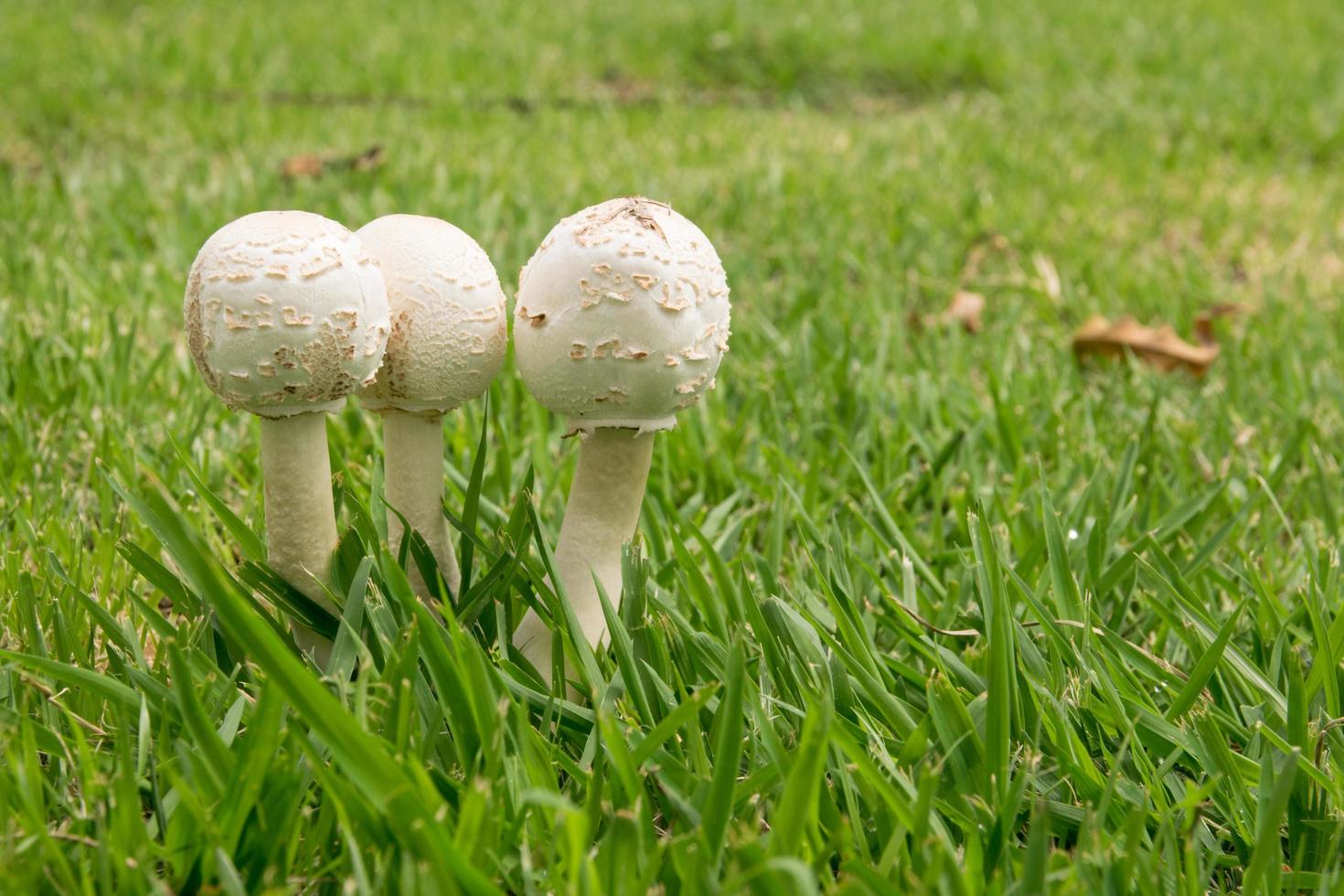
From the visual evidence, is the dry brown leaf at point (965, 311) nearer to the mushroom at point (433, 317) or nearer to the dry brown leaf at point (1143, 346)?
the dry brown leaf at point (1143, 346)

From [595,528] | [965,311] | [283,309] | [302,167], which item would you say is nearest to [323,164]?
[302,167]

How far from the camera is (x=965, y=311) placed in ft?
10.4

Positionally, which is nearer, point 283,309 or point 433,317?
point 283,309

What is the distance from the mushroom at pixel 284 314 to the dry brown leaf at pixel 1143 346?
2070 mm

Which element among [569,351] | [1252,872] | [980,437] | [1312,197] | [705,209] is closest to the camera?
[1252,872]

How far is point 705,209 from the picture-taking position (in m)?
3.85

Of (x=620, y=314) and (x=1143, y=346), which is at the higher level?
(x=620, y=314)

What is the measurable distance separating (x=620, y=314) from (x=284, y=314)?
0.35 m

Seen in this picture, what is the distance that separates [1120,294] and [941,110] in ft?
8.61

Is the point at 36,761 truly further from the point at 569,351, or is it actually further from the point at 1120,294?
the point at 1120,294

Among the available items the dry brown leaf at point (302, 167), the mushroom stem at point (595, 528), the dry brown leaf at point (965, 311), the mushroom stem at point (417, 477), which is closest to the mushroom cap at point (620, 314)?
the mushroom stem at point (595, 528)

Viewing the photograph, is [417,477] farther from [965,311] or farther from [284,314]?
[965,311]

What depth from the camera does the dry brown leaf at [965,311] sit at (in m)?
3.15

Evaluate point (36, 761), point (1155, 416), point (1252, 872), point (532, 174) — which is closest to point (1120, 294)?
point (1155, 416)
